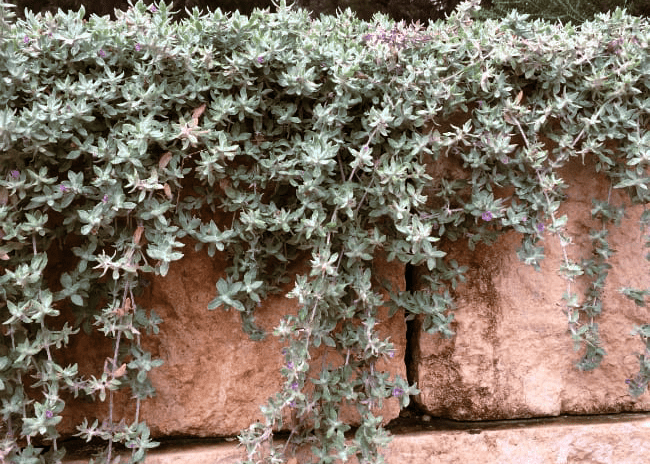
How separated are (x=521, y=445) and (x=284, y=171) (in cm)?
96

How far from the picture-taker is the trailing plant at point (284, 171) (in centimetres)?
142

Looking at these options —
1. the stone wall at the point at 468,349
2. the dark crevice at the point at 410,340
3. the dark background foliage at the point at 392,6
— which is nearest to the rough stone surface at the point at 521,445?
the stone wall at the point at 468,349

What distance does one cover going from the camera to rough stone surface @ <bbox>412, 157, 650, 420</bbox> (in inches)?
67.8

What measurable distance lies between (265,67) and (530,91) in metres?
0.68

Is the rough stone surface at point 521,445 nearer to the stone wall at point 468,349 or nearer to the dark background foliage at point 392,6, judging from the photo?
the stone wall at point 468,349

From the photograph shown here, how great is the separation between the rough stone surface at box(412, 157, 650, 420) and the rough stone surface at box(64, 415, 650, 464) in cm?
5

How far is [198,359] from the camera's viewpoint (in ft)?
5.38

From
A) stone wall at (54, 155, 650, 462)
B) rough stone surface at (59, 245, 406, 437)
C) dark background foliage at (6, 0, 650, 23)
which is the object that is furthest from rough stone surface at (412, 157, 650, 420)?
dark background foliage at (6, 0, 650, 23)

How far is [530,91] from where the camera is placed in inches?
65.7

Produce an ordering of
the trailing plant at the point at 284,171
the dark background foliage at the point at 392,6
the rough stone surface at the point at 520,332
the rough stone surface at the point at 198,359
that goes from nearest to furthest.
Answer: the trailing plant at the point at 284,171, the rough stone surface at the point at 198,359, the rough stone surface at the point at 520,332, the dark background foliage at the point at 392,6

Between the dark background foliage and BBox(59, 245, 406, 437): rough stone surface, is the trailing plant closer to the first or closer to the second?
BBox(59, 245, 406, 437): rough stone surface

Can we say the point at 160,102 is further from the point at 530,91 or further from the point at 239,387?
the point at 530,91

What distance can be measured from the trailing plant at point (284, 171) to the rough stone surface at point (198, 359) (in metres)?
0.05

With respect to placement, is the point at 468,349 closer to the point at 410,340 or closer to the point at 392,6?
the point at 410,340
